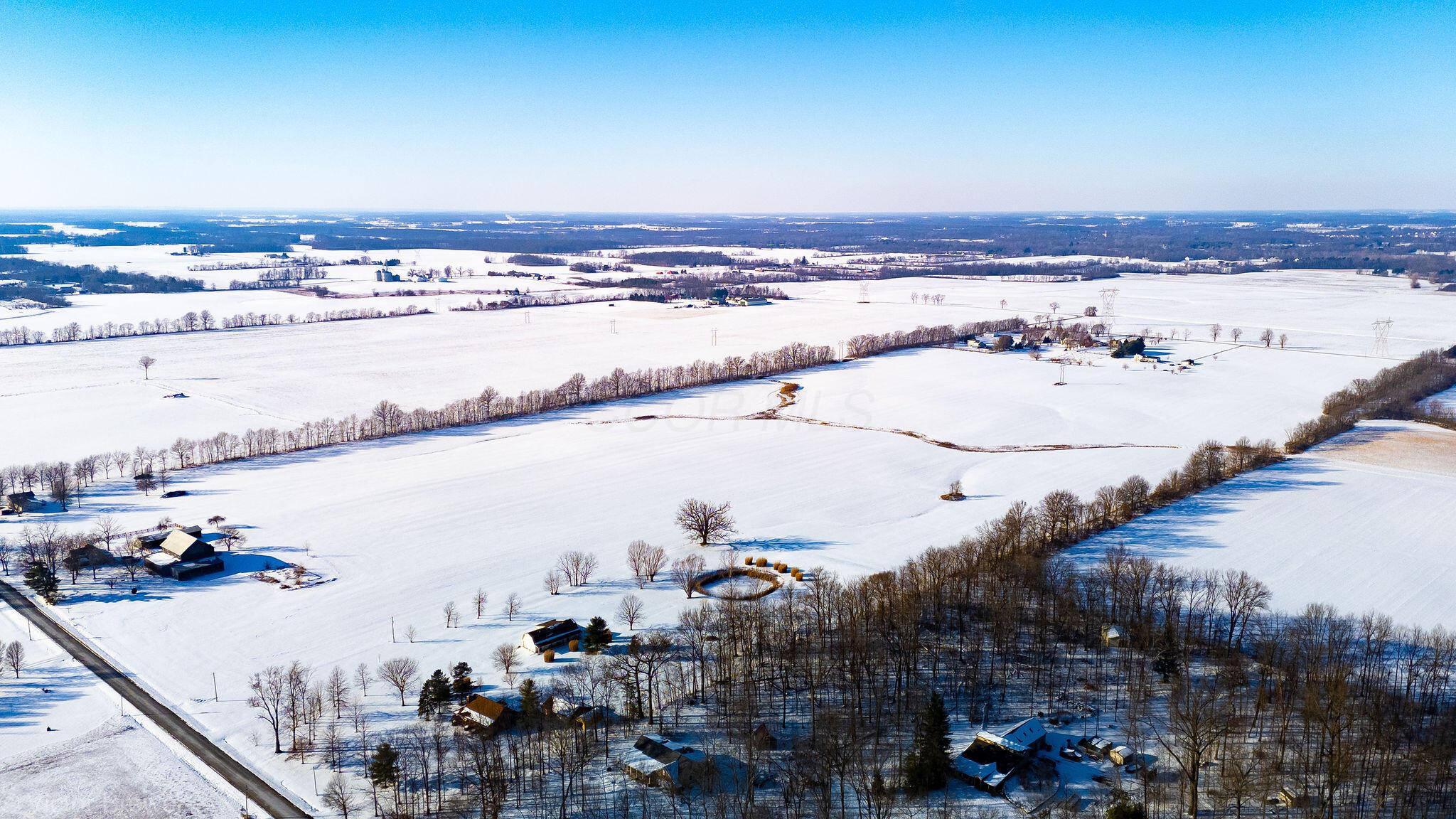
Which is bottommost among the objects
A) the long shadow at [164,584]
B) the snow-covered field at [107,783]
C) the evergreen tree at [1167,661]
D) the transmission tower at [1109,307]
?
the snow-covered field at [107,783]

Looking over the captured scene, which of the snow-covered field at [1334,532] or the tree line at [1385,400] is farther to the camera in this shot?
the tree line at [1385,400]

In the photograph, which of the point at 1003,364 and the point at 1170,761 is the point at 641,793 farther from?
the point at 1003,364

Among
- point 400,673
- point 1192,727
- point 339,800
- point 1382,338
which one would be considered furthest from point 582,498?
point 1382,338

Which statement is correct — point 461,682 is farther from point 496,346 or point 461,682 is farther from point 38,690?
point 496,346

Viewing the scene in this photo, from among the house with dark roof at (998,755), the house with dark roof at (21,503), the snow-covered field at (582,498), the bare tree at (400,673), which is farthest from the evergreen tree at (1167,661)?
the house with dark roof at (21,503)

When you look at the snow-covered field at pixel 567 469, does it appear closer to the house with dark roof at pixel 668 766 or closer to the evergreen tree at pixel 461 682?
the evergreen tree at pixel 461 682
